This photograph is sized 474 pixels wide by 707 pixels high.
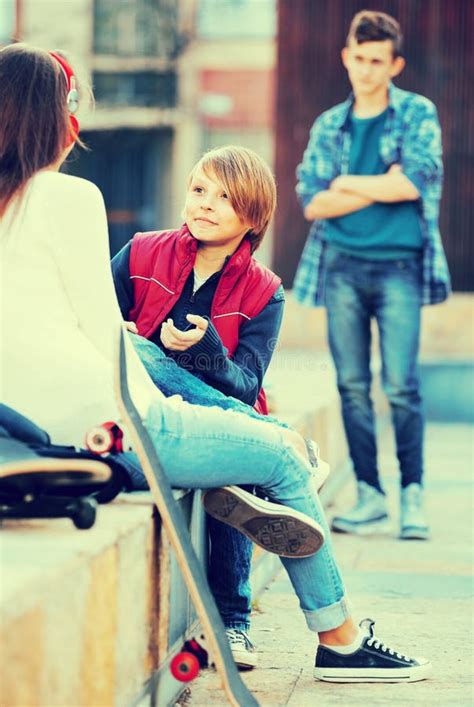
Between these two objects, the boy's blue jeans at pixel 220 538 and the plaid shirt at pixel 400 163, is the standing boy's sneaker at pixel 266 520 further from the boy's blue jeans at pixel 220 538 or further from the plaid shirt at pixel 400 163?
the plaid shirt at pixel 400 163

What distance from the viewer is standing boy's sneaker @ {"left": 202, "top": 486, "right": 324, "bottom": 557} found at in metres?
3.10

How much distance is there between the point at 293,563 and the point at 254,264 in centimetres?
90

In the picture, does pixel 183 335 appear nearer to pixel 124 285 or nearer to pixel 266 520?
pixel 266 520

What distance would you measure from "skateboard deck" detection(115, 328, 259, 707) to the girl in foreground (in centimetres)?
14

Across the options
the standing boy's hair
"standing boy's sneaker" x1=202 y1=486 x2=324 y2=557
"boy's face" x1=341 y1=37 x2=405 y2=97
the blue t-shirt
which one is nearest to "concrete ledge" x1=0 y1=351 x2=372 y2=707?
"standing boy's sneaker" x1=202 y1=486 x2=324 y2=557

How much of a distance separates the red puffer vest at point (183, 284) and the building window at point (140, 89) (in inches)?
930

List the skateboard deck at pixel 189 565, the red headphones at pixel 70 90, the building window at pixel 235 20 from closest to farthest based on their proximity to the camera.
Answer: the skateboard deck at pixel 189 565 < the red headphones at pixel 70 90 < the building window at pixel 235 20

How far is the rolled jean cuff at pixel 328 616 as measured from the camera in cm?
334

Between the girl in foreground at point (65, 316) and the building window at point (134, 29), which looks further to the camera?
the building window at point (134, 29)

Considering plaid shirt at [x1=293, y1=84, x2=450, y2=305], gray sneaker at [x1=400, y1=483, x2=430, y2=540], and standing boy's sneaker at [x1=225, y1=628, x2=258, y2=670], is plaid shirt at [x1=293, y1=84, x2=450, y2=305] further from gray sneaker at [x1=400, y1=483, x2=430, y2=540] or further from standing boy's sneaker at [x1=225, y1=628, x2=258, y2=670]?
standing boy's sneaker at [x1=225, y1=628, x2=258, y2=670]

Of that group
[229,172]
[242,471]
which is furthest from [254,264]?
[242,471]

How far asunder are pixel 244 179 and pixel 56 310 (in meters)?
1.00

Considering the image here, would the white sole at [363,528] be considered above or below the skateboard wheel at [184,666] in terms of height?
below

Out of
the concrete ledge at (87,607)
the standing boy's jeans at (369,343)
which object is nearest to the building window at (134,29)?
the standing boy's jeans at (369,343)
